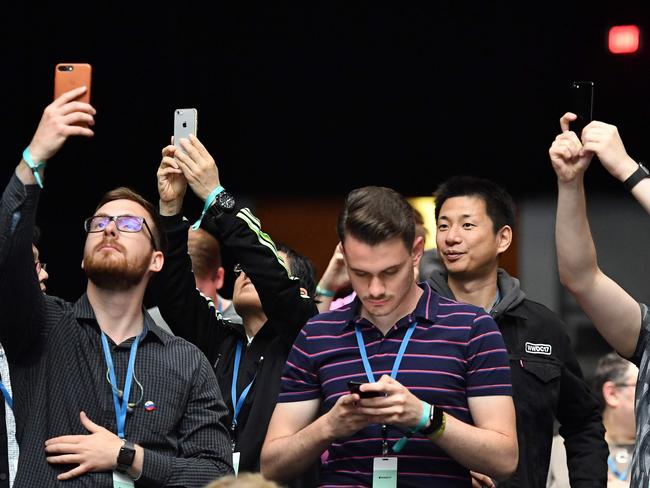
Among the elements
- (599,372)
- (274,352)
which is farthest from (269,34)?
(274,352)

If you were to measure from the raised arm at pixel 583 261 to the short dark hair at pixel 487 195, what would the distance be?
1.03 m

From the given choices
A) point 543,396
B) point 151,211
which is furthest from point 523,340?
point 151,211

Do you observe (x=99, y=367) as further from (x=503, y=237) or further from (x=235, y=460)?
(x=503, y=237)

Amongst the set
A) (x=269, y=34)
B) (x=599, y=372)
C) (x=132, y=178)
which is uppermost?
(x=269, y=34)

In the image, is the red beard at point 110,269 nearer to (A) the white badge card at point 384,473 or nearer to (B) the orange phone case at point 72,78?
(B) the orange phone case at point 72,78

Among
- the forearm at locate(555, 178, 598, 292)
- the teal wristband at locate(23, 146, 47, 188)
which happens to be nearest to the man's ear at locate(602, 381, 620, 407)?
the forearm at locate(555, 178, 598, 292)

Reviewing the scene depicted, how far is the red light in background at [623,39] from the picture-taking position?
24.2 feet

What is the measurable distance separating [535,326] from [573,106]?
96cm

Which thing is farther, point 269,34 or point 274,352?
point 269,34

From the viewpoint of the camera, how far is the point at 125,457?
376cm

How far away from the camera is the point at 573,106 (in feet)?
12.9

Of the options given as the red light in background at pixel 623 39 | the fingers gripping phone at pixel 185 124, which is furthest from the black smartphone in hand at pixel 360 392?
the red light in background at pixel 623 39

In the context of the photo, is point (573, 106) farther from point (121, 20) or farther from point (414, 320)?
point (121, 20)

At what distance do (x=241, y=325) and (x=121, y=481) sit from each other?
1.22m
